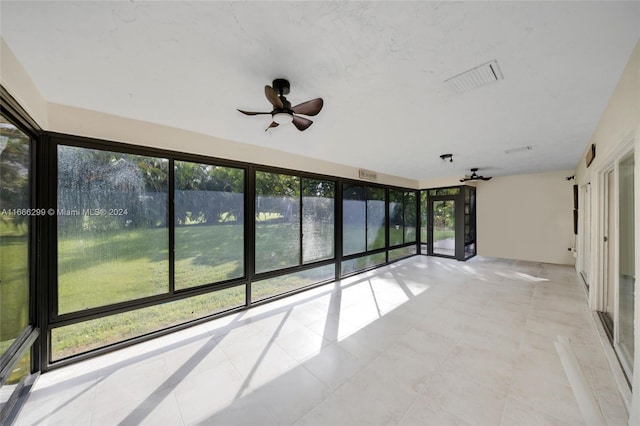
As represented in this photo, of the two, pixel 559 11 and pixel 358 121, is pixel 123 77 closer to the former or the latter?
pixel 358 121

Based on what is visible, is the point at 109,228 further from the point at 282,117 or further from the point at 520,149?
the point at 520,149

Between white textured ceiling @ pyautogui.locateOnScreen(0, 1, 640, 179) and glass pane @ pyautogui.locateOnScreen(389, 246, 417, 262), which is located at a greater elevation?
white textured ceiling @ pyautogui.locateOnScreen(0, 1, 640, 179)

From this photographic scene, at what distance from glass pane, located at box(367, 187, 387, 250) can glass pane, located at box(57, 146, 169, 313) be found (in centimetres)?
456

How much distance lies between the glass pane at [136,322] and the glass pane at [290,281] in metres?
0.35

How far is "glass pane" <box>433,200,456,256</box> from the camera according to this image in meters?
7.34

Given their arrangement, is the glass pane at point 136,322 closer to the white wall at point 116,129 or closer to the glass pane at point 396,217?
the white wall at point 116,129

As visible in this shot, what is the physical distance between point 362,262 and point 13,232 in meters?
5.57

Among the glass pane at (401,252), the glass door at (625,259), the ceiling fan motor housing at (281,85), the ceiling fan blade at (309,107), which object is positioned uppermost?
the ceiling fan motor housing at (281,85)

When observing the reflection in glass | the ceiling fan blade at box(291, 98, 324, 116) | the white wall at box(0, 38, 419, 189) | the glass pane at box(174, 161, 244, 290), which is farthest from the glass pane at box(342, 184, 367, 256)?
the ceiling fan blade at box(291, 98, 324, 116)

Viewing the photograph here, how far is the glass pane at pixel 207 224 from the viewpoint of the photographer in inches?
122

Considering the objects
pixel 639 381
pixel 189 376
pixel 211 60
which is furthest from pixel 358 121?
pixel 189 376

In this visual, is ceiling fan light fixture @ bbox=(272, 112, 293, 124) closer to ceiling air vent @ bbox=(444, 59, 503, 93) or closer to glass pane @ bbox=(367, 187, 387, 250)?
ceiling air vent @ bbox=(444, 59, 503, 93)

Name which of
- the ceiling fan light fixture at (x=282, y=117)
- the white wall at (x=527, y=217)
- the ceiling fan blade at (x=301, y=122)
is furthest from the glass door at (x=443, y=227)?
the ceiling fan light fixture at (x=282, y=117)

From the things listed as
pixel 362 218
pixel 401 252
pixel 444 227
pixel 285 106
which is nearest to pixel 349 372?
pixel 285 106
